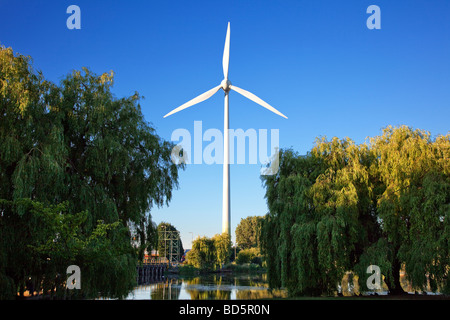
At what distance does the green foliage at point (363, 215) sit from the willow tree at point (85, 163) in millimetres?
8486

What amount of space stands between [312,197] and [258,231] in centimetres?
520

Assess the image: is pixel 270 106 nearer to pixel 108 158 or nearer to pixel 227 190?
pixel 227 190

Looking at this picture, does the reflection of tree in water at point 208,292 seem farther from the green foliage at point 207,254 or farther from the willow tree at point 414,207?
the green foliage at point 207,254

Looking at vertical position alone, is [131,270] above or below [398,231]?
below

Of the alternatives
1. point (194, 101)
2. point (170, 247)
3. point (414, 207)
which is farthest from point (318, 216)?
point (170, 247)

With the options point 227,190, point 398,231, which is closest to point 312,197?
point 398,231

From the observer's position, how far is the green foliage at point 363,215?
24109 millimetres

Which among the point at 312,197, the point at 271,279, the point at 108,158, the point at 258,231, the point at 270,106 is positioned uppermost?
the point at 270,106

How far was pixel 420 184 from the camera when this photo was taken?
26312mm

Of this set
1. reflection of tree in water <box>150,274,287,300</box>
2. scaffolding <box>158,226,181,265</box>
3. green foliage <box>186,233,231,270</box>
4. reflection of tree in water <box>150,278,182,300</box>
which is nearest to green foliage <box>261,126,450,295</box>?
reflection of tree in water <box>150,274,287,300</box>

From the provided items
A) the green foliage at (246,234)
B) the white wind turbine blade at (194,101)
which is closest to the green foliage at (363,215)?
the white wind turbine blade at (194,101)

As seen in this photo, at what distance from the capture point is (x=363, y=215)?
29.2 meters

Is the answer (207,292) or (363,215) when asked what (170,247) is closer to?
(207,292)

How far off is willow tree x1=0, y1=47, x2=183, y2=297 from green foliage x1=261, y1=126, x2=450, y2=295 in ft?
27.8
